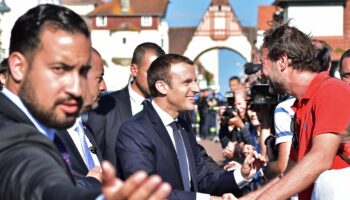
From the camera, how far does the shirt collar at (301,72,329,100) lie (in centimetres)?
461

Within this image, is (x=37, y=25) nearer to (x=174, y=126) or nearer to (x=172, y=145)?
(x=172, y=145)

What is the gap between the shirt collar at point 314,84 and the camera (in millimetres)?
4613

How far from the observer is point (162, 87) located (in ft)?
18.5

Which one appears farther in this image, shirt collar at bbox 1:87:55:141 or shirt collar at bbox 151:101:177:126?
shirt collar at bbox 151:101:177:126

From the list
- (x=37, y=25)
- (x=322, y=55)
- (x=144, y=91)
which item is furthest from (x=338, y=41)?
(x=37, y=25)

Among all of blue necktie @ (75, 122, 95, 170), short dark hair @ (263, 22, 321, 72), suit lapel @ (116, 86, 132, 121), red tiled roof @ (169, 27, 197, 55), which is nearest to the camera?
blue necktie @ (75, 122, 95, 170)

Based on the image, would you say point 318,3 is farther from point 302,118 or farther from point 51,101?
point 51,101

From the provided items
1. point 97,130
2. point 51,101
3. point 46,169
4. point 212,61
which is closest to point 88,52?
point 51,101

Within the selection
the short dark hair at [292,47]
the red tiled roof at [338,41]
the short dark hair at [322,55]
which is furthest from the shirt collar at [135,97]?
the red tiled roof at [338,41]

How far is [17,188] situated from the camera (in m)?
2.03

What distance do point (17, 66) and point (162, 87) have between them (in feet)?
10.7

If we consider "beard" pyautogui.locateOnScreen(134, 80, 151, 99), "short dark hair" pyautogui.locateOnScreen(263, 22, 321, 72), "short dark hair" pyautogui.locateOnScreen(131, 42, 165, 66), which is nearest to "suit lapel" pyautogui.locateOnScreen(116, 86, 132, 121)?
"beard" pyautogui.locateOnScreen(134, 80, 151, 99)

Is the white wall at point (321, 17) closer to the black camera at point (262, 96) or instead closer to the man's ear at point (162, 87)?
the black camera at point (262, 96)

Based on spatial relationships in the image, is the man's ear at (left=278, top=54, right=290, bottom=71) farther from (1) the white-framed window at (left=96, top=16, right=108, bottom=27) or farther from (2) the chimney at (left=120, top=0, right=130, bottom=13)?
(2) the chimney at (left=120, top=0, right=130, bottom=13)
